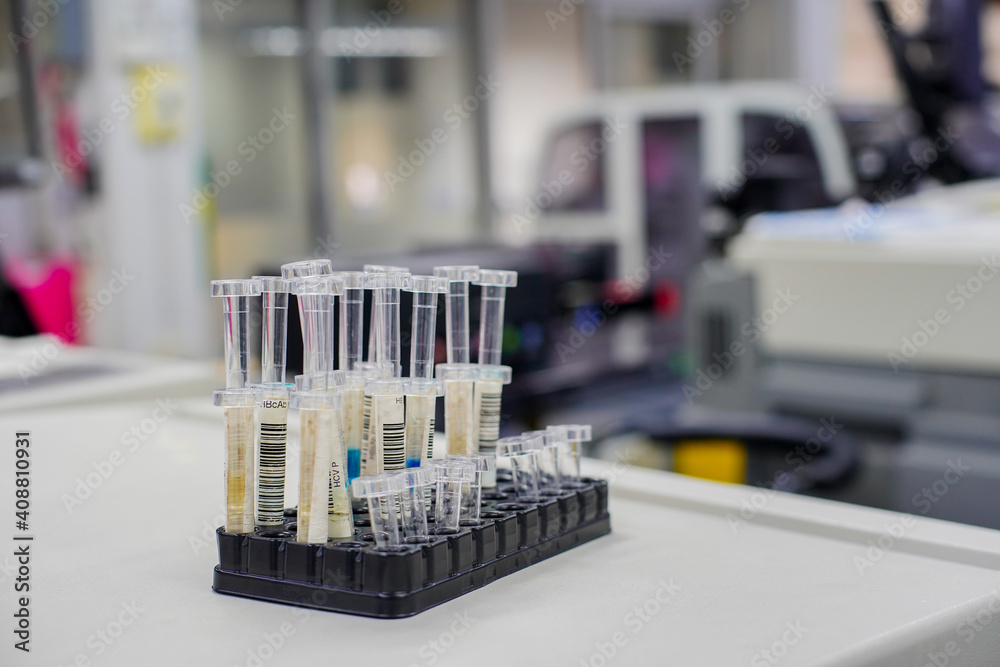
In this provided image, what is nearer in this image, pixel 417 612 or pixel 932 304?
pixel 417 612

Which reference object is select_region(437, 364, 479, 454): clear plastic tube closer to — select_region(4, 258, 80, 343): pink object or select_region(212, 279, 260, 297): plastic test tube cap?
select_region(212, 279, 260, 297): plastic test tube cap

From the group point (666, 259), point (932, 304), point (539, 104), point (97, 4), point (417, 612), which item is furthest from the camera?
point (539, 104)

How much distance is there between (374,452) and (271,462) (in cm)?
7

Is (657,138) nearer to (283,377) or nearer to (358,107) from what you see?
(358,107)

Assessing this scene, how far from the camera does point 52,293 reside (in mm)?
3754

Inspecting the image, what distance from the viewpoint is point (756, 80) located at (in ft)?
24.8

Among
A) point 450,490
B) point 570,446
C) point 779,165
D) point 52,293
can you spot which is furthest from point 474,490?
point 779,165

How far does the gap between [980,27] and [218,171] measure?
12.1 feet

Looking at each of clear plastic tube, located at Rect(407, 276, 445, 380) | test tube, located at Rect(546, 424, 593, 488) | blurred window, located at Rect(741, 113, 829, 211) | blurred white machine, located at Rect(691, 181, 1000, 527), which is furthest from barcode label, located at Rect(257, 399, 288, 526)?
blurred window, located at Rect(741, 113, 829, 211)

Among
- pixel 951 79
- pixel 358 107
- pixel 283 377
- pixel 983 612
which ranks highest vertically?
pixel 358 107

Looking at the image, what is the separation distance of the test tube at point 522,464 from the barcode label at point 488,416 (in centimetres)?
1

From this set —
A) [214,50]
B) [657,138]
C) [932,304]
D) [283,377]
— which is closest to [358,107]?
[214,50]

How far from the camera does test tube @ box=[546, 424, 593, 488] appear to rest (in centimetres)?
85

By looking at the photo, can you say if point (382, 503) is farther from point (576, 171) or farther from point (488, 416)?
point (576, 171)
